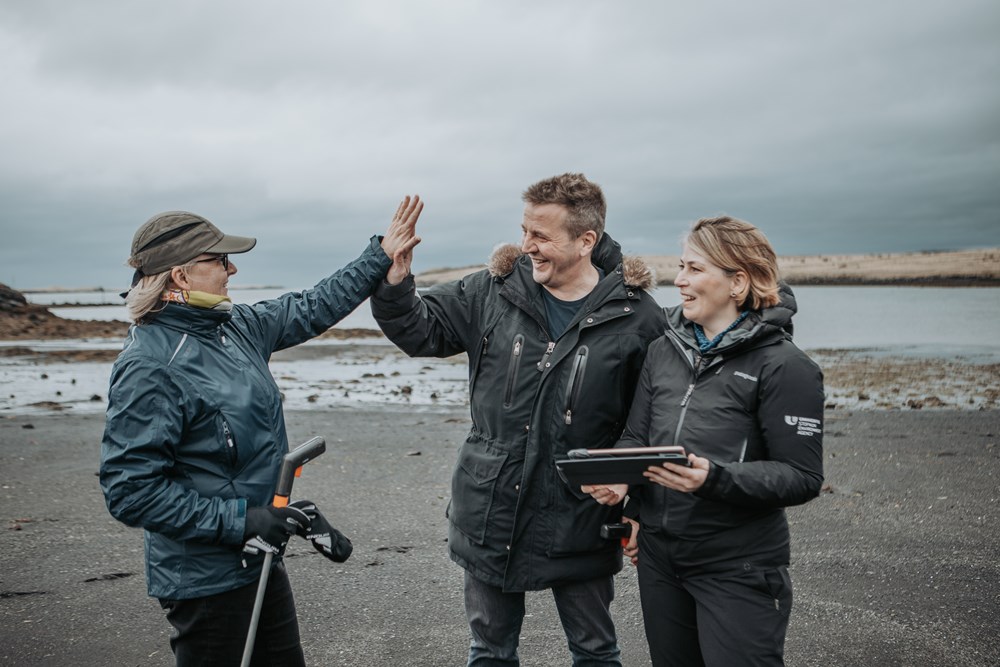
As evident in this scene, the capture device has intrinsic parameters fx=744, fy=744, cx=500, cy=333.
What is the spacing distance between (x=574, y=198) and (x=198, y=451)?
1883mm

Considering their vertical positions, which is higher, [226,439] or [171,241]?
[171,241]

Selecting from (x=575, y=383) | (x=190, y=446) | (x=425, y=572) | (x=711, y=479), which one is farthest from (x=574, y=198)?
(x=425, y=572)

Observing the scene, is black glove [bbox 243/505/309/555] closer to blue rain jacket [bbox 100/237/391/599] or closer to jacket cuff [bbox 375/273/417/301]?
blue rain jacket [bbox 100/237/391/599]

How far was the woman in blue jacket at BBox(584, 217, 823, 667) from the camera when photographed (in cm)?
264

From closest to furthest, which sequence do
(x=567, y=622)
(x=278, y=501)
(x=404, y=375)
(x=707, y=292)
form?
(x=278, y=501), (x=707, y=292), (x=567, y=622), (x=404, y=375)

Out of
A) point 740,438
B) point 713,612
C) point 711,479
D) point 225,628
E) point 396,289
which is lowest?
point 225,628

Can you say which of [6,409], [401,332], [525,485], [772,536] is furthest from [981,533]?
[6,409]

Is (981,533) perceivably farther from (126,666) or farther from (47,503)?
(47,503)

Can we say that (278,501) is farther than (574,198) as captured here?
No

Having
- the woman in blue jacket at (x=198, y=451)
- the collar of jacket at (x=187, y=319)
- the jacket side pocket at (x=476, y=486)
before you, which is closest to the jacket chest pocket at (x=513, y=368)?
the jacket side pocket at (x=476, y=486)

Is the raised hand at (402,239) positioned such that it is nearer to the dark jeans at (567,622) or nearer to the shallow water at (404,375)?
the dark jeans at (567,622)

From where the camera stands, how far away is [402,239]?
11.5 feet

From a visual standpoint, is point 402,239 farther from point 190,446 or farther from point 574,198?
point 190,446

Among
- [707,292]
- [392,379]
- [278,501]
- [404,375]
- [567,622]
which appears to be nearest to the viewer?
[278,501]
